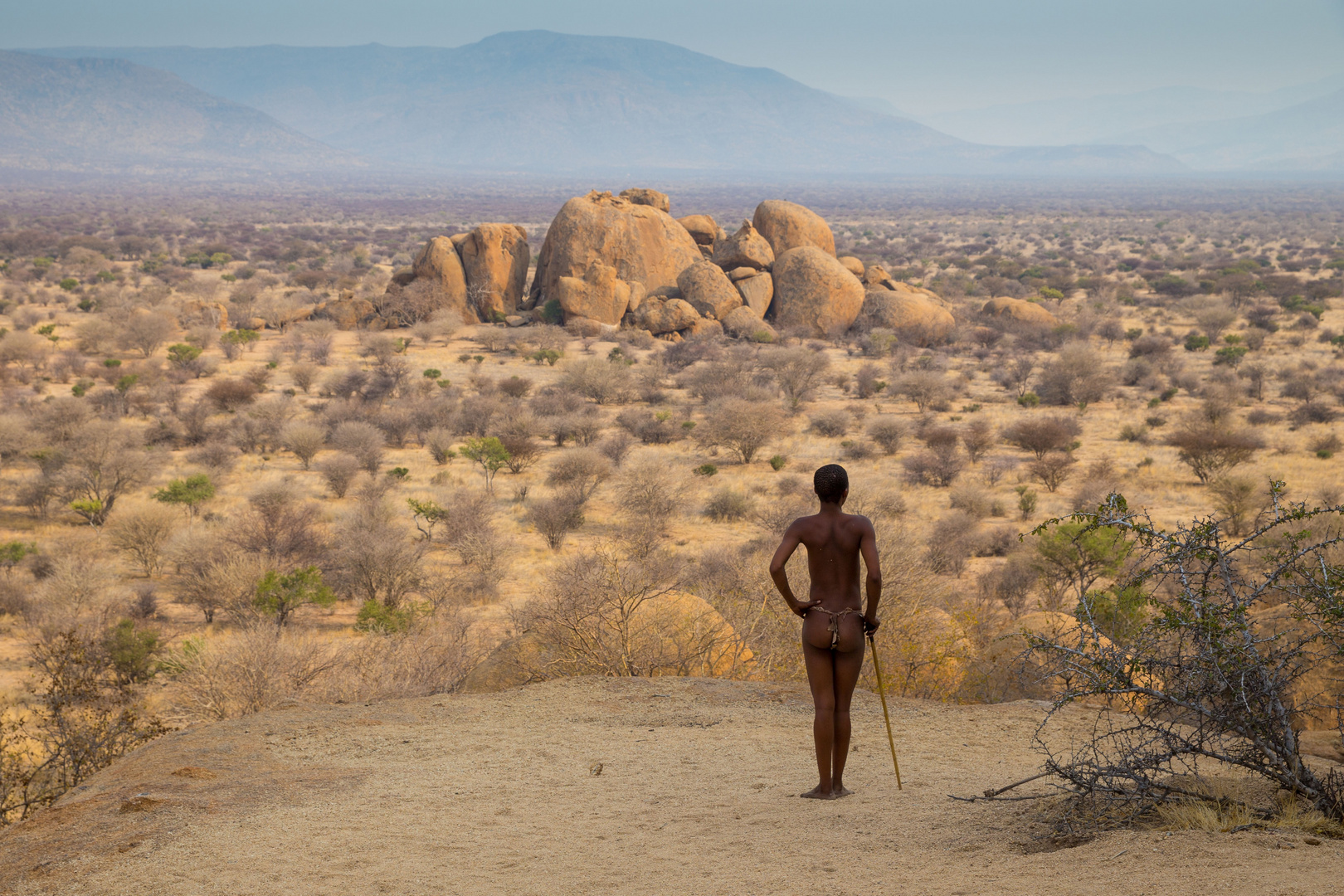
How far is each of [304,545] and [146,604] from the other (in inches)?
98.5

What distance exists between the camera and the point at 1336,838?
3.93m

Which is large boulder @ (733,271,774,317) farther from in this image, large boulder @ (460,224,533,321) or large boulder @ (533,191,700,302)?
large boulder @ (460,224,533,321)

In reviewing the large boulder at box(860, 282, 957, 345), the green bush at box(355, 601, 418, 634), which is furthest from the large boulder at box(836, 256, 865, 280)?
the green bush at box(355, 601, 418, 634)

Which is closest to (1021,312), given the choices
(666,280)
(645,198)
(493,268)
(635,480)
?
(666,280)

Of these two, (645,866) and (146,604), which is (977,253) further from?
(645,866)

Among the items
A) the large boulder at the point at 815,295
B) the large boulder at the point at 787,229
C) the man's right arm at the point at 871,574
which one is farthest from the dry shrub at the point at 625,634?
the large boulder at the point at 787,229

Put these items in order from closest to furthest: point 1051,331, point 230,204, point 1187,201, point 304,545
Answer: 1. point 304,545
2. point 1051,331
3. point 230,204
4. point 1187,201

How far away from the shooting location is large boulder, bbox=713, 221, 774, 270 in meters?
38.4

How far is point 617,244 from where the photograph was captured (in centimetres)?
3806

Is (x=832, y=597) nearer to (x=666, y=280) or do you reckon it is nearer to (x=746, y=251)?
(x=746, y=251)

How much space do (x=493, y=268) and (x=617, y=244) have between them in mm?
5495

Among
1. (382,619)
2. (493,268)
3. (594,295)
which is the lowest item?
(382,619)

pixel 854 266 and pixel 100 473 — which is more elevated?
pixel 854 266

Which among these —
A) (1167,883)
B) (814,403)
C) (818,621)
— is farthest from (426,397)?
(1167,883)
